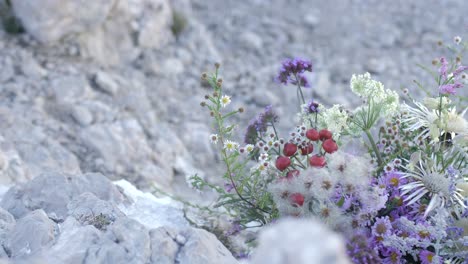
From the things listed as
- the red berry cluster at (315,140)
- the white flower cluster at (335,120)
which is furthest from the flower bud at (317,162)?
the white flower cluster at (335,120)

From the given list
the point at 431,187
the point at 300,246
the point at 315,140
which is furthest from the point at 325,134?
the point at 300,246

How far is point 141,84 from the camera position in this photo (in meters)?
5.76

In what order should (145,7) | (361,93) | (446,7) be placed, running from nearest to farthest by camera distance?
(361,93) < (145,7) < (446,7)

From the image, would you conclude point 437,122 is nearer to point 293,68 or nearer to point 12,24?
point 293,68

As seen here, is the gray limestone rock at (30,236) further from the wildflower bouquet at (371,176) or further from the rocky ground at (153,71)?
the wildflower bouquet at (371,176)

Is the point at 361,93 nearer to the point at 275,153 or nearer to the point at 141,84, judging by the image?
the point at 275,153

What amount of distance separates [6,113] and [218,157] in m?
1.55

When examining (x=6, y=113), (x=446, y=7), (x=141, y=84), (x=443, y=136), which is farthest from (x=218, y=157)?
(x=446, y=7)

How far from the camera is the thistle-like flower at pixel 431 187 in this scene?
2914 mm

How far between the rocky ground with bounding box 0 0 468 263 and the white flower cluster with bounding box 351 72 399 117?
1160 mm

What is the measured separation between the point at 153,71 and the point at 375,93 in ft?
10.8

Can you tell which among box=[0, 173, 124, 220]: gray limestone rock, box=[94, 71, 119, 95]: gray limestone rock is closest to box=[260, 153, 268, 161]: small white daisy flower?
box=[0, 173, 124, 220]: gray limestone rock

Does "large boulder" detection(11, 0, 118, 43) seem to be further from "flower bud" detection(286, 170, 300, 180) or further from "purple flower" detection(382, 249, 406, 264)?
"purple flower" detection(382, 249, 406, 264)

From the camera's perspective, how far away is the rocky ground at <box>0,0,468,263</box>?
4555 millimetres
